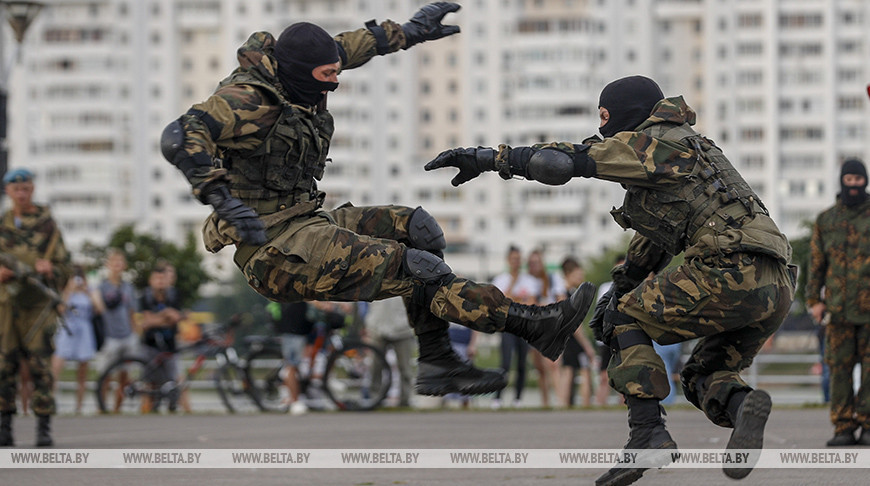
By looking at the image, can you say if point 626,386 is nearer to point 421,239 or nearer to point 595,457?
point 421,239

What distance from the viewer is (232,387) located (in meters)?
15.6

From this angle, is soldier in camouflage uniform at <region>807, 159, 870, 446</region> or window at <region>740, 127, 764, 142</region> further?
window at <region>740, 127, 764, 142</region>

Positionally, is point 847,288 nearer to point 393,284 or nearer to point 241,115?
point 393,284

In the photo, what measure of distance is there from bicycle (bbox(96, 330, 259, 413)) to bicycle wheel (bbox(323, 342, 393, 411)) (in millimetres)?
1108

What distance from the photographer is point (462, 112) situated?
4070 inches

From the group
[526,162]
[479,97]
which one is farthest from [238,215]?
[479,97]

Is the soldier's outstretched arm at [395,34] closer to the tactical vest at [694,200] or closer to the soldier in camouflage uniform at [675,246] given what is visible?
the soldier in camouflage uniform at [675,246]

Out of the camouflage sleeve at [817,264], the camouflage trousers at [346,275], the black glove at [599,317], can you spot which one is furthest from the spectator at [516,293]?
the camouflage trousers at [346,275]

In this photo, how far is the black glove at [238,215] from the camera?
6363 millimetres

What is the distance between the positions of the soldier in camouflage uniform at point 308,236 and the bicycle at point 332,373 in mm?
7680

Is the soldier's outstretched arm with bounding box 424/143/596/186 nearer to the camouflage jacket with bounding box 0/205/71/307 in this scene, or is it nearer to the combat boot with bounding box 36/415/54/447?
the combat boot with bounding box 36/415/54/447

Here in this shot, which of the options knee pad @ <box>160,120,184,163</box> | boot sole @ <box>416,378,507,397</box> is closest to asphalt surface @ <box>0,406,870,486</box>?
boot sole @ <box>416,378,507,397</box>

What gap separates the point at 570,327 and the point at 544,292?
28.1ft

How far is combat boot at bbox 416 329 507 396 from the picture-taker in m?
7.08
